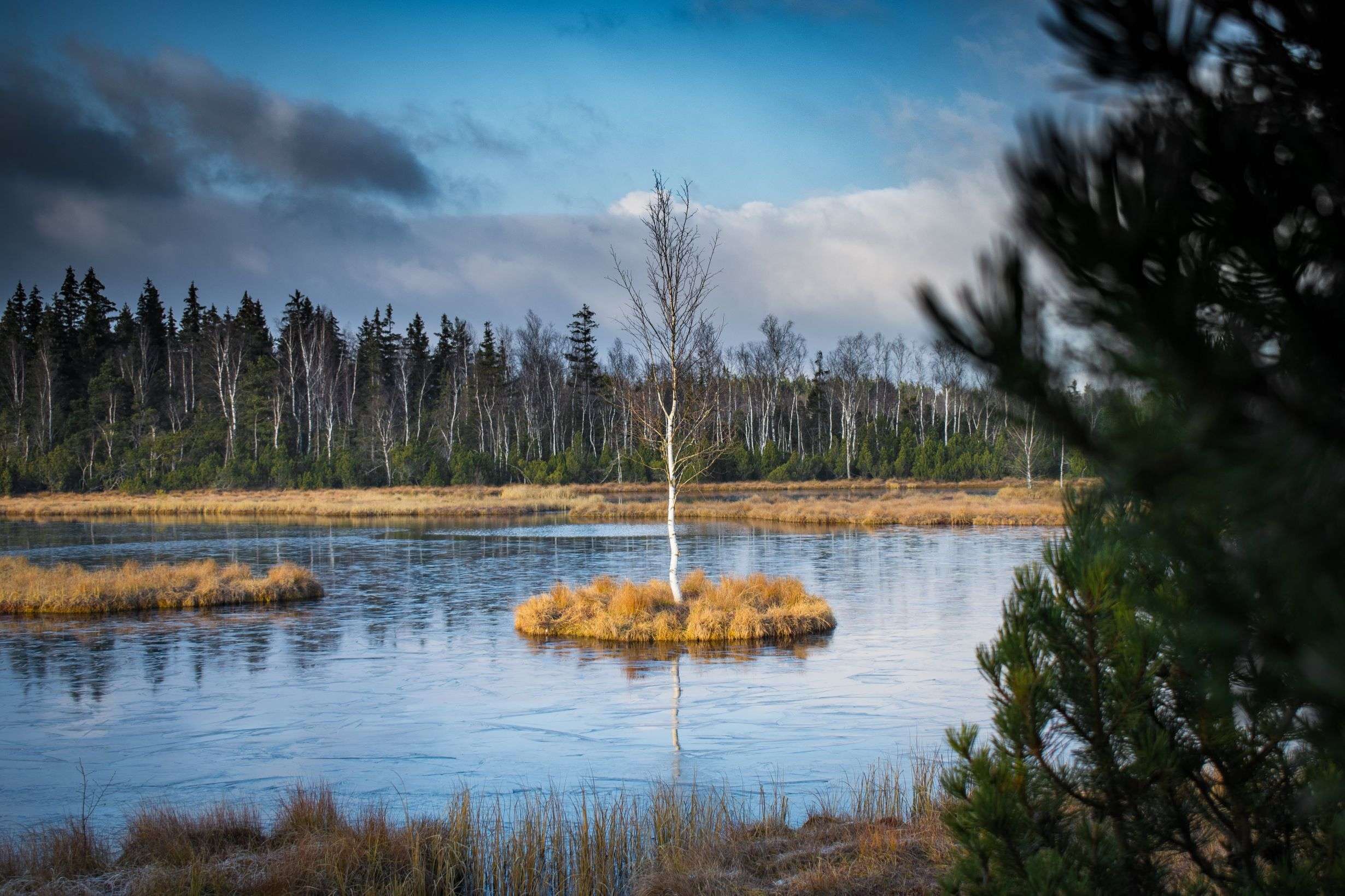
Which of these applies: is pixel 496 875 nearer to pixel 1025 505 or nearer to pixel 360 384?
pixel 1025 505

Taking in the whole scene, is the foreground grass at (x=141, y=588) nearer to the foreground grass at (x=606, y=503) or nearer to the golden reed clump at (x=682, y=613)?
the golden reed clump at (x=682, y=613)

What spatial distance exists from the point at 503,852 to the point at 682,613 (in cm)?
1113

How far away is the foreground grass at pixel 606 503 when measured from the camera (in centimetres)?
4159

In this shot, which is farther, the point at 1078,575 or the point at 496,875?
the point at 496,875

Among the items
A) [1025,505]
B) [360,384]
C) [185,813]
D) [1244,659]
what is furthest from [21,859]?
[360,384]

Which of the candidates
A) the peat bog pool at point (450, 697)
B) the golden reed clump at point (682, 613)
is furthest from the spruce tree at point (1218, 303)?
the golden reed clump at point (682, 613)

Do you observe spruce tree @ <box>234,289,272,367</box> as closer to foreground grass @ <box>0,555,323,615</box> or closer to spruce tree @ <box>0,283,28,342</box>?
spruce tree @ <box>0,283,28,342</box>

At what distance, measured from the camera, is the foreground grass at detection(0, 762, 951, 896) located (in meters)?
6.43

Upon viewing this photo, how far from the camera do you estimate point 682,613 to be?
18.4 metres

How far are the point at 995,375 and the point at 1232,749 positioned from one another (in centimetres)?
244

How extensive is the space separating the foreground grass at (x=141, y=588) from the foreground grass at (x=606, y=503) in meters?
23.6

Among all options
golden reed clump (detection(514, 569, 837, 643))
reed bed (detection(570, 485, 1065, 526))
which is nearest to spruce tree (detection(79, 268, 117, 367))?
reed bed (detection(570, 485, 1065, 526))

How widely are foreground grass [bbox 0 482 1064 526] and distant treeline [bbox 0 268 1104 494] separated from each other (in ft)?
8.28

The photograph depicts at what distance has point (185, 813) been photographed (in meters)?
8.08
